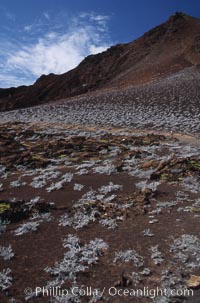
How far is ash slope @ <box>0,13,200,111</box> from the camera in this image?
226 feet

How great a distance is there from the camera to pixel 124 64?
8412 cm

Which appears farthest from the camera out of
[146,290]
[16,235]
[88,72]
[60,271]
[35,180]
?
[88,72]

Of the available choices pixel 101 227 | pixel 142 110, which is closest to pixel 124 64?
pixel 142 110

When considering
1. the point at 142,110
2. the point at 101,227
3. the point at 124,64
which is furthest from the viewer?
the point at 124,64

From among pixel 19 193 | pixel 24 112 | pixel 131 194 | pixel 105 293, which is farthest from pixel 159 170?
pixel 24 112

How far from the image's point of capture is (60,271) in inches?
314

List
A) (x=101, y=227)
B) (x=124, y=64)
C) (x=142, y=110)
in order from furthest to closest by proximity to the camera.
Answer: 1. (x=124, y=64)
2. (x=142, y=110)
3. (x=101, y=227)

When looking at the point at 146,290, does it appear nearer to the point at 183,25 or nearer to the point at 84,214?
the point at 84,214

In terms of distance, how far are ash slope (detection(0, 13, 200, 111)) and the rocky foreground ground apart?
5072 centimetres

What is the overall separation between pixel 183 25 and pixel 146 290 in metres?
85.7

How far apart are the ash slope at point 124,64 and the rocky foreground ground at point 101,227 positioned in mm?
50720

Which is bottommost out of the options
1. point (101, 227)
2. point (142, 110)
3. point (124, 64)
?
point (101, 227)

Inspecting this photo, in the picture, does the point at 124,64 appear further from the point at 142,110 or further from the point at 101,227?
the point at 101,227

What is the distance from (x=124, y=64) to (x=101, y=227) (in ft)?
255
